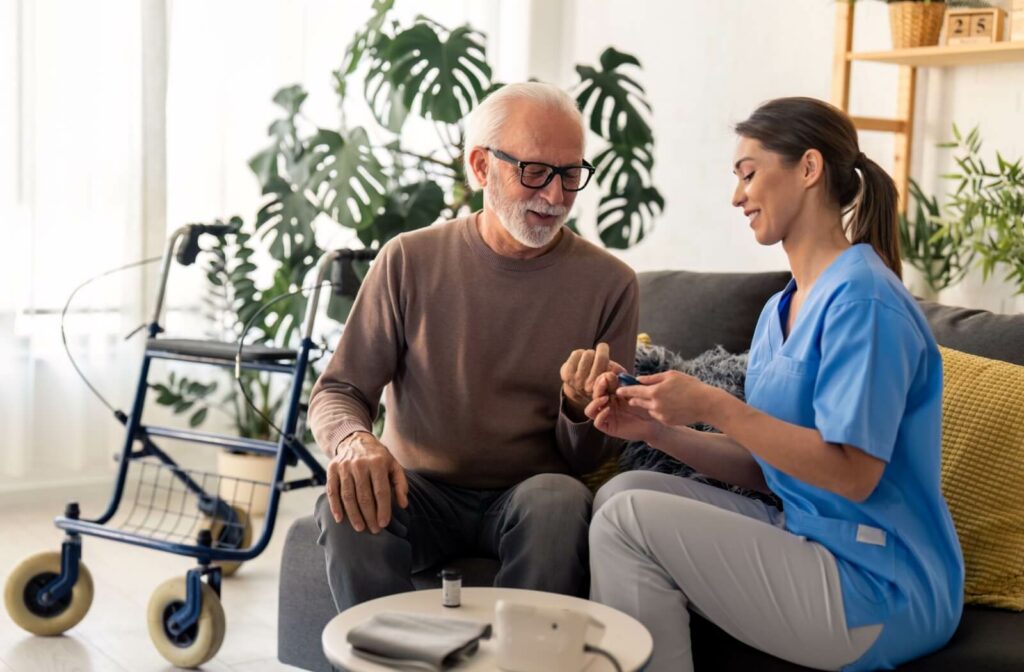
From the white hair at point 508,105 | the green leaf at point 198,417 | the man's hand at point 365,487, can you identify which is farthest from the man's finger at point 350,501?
the green leaf at point 198,417

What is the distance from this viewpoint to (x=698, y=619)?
187 cm

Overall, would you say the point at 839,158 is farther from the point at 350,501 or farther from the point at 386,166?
the point at 386,166

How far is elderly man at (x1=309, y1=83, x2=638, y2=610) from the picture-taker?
6.98ft

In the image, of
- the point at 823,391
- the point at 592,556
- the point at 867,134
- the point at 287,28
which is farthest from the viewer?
the point at 287,28

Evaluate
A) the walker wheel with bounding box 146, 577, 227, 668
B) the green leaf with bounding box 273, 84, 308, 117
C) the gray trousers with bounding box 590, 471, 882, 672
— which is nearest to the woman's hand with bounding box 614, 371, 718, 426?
the gray trousers with bounding box 590, 471, 882, 672

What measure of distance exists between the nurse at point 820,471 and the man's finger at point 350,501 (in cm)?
37

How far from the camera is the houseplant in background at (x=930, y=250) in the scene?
11.3ft

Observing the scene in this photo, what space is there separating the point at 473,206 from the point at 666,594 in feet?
6.77

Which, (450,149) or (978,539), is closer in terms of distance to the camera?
(978,539)

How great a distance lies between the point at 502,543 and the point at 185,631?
1.00 metres

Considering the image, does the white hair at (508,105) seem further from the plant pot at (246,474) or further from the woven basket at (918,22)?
the plant pot at (246,474)

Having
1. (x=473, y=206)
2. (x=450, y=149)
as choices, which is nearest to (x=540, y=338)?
(x=473, y=206)

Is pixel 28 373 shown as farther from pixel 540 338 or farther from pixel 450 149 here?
pixel 540 338

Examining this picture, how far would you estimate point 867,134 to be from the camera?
3.90 metres
